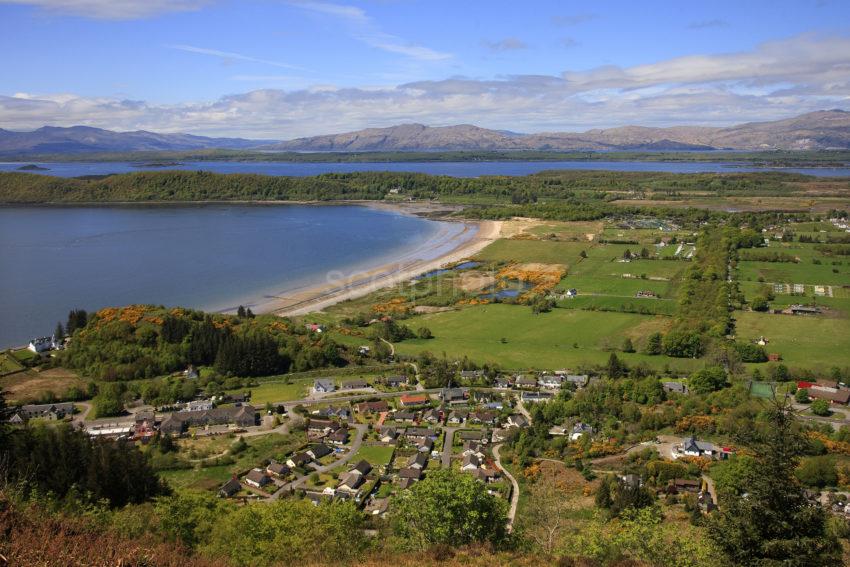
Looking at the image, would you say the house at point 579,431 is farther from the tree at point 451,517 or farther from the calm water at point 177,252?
the calm water at point 177,252

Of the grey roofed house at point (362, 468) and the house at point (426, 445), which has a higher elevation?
the grey roofed house at point (362, 468)

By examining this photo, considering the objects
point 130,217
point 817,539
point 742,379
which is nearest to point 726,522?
point 817,539

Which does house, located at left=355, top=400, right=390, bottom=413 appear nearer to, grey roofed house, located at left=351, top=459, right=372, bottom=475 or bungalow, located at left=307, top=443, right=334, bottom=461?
bungalow, located at left=307, top=443, right=334, bottom=461

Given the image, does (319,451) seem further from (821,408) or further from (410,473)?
(821,408)

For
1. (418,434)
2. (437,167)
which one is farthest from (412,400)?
(437,167)

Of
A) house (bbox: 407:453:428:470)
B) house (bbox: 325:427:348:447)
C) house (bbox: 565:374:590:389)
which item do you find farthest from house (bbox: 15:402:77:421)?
house (bbox: 565:374:590:389)

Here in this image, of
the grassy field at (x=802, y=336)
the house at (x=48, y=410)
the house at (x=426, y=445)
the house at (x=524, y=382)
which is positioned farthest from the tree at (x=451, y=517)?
the grassy field at (x=802, y=336)
